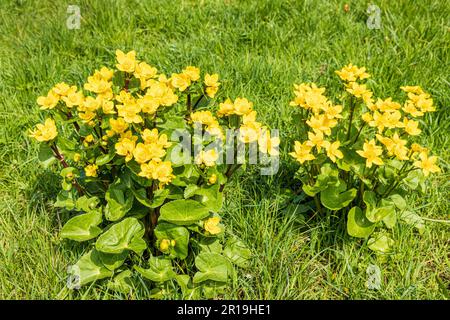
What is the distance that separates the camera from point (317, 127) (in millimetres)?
2078

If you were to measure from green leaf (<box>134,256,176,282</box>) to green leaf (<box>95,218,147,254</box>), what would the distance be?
8cm

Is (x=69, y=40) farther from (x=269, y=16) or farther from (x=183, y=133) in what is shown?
(x=183, y=133)

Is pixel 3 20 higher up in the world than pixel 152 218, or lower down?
higher up

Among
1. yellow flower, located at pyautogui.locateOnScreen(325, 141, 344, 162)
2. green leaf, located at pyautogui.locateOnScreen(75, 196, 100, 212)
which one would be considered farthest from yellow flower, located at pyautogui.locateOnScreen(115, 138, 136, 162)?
yellow flower, located at pyautogui.locateOnScreen(325, 141, 344, 162)

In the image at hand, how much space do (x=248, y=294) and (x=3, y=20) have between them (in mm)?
3095

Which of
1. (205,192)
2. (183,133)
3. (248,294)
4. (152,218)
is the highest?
(183,133)

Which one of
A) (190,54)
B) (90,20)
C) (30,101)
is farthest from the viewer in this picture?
(90,20)

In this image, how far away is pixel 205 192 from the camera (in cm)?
204

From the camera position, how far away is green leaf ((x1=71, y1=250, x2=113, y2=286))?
2029 millimetres

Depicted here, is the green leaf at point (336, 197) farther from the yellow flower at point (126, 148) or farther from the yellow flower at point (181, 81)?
the yellow flower at point (126, 148)

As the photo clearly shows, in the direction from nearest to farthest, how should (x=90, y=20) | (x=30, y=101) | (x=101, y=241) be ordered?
1. (x=101, y=241)
2. (x=30, y=101)
3. (x=90, y=20)

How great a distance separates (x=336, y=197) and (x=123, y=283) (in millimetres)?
1046

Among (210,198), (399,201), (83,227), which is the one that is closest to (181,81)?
(210,198)

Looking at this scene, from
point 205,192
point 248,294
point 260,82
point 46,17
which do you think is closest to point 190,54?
point 260,82
